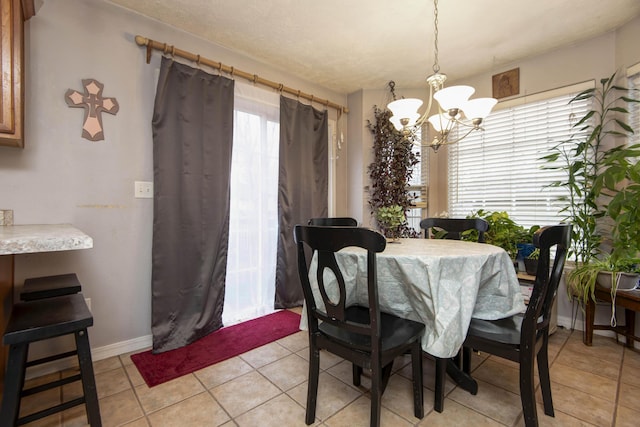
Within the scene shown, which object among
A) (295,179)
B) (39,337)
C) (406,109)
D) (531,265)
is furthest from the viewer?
(295,179)

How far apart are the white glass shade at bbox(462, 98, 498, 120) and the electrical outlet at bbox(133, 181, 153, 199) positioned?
7.33 ft

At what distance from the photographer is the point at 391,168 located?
3426 mm

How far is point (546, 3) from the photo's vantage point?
210cm

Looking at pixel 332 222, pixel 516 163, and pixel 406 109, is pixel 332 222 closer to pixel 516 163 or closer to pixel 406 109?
pixel 406 109

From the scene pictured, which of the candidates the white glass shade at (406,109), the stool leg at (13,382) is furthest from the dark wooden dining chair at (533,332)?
the stool leg at (13,382)

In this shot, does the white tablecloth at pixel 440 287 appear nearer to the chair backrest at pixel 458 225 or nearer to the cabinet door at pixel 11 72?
the chair backrest at pixel 458 225

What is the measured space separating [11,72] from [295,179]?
208 cm

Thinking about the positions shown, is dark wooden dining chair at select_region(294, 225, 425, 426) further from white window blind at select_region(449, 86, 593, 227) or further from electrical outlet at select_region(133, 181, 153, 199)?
white window blind at select_region(449, 86, 593, 227)

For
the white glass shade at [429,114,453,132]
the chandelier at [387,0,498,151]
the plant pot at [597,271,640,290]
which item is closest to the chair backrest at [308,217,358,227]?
the chandelier at [387,0,498,151]

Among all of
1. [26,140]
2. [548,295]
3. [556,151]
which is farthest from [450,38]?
[26,140]

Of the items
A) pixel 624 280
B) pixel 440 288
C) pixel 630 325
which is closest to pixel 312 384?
pixel 440 288

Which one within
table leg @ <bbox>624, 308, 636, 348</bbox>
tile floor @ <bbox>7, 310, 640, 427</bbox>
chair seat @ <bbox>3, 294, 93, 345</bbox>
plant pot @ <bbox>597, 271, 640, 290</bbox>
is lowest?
tile floor @ <bbox>7, 310, 640, 427</bbox>

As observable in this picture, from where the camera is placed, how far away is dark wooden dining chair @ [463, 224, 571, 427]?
1.26m

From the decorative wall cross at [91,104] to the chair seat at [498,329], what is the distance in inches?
101
